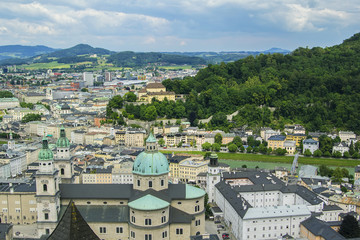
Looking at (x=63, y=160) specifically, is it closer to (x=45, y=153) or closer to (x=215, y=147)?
(x=45, y=153)

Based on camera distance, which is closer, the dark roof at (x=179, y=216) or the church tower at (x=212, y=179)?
the dark roof at (x=179, y=216)

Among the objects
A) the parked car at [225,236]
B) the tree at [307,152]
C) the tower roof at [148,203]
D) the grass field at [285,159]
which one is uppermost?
the tower roof at [148,203]

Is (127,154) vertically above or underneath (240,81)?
underneath

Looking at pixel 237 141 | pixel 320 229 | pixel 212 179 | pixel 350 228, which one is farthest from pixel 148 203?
pixel 237 141

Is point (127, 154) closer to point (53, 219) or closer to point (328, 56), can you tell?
point (53, 219)

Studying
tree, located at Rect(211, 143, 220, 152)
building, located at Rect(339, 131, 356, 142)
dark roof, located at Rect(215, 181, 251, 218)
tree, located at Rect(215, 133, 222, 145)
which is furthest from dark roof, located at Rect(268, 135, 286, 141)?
dark roof, located at Rect(215, 181, 251, 218)

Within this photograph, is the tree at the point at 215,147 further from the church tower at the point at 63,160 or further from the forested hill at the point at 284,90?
the church tower at the point at 63,160

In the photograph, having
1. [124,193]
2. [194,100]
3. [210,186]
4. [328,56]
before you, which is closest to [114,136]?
[194,100]

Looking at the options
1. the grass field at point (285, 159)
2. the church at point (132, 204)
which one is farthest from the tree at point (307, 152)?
the church at point (132, 204)
